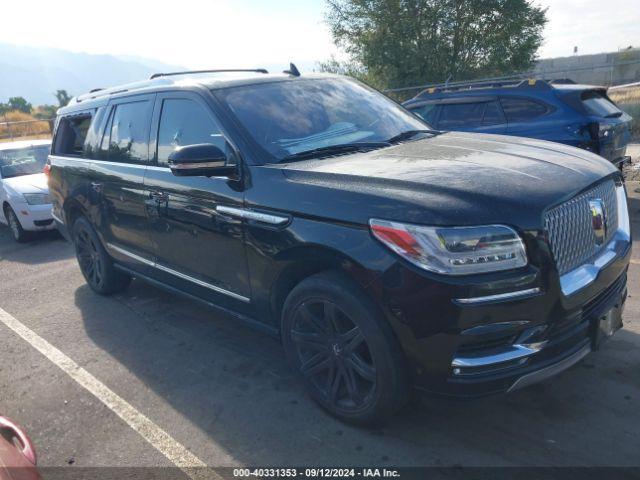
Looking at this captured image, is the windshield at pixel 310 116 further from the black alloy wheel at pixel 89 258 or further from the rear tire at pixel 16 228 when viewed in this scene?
the rear tire at pixel 16 228

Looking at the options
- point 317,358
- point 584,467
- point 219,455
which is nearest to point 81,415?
point 219,455

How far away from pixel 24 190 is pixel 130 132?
5047mm

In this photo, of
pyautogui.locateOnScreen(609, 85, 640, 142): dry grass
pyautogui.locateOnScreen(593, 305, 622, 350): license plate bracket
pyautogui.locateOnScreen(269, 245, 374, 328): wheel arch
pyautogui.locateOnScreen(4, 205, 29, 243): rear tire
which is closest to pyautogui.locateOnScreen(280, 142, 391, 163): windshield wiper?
pyautogui.locateOnScreen(269, 245, 374, 328): wheel arch

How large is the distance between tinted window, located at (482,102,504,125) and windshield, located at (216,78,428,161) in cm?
388

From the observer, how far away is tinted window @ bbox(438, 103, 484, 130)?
7926mm

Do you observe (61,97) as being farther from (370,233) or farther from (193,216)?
(370,233)

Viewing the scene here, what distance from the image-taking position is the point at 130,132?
452 centimetres

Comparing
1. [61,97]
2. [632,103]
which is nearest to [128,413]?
[632,103]

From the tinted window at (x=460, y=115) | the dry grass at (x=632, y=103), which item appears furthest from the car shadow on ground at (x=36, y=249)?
the dry grass at (x=632, y=103)

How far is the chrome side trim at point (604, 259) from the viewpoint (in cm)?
260

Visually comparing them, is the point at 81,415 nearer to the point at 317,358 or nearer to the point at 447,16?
the point at 317,358

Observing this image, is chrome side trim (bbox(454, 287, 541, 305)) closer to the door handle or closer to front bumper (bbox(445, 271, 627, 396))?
front bumper (bbox(445, 271, 627, 396))

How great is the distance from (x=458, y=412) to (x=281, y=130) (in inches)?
80.8

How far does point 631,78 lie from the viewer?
23.1 metres
